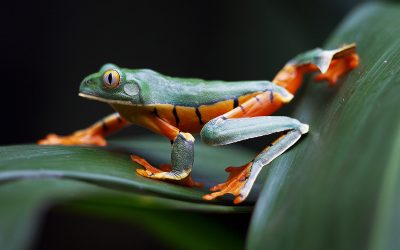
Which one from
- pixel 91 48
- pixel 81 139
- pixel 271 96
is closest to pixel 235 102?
pixel 271 96

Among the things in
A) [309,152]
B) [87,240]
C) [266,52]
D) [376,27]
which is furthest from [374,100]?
[87,240]

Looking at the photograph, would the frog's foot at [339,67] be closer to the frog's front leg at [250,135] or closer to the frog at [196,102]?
the frog at [196,102]

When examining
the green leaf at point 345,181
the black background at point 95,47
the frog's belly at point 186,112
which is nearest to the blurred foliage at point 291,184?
the green leaf at point 345,181

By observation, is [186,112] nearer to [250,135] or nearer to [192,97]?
[192,97]

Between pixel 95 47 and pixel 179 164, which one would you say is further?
pixel 95 47

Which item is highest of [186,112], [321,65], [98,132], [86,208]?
[321,65]

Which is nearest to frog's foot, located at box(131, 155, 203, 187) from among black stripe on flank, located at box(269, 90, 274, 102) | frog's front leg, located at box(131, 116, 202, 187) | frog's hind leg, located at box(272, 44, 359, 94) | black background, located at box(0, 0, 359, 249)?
frog's front leg, located at box(131, 116, 202, 187)

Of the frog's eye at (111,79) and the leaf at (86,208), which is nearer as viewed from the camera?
the leaf at (86,208)

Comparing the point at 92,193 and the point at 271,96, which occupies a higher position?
the point at 271,96
